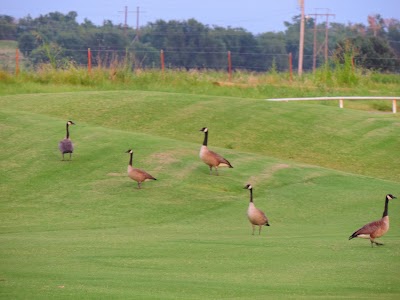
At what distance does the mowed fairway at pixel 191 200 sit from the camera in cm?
1214

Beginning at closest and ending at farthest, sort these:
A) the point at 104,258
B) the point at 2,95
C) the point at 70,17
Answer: the point at 104,258 → the point at 2,95 → the point at 70,17

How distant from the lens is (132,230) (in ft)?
60.7

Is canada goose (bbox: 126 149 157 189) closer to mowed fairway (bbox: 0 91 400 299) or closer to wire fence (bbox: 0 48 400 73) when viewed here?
mowed fairway (bbox: 0 91 400 299)

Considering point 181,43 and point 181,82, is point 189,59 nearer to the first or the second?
point 181,43

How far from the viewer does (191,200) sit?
2172cm

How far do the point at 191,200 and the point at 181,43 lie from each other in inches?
2185

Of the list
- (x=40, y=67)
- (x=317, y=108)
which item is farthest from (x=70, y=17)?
(x=317, y=108)

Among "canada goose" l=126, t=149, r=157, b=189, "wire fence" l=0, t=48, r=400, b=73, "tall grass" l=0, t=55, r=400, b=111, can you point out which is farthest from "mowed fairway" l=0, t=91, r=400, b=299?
"wire fence" l=0, t=48, r=400, b=73

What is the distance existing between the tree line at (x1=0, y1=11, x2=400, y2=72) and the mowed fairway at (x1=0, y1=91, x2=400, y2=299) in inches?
650

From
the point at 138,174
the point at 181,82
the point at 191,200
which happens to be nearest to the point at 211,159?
the point at 191,200

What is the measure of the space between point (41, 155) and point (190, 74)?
850 inches

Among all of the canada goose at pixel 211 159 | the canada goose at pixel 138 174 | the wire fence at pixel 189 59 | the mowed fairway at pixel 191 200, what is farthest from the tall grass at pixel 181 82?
the canada goose at pixel 138 174

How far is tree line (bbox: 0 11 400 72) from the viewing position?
6050 centimetres

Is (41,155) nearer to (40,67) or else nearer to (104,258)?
(104,258)
